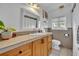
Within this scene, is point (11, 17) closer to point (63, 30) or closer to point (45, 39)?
point (45, 39)

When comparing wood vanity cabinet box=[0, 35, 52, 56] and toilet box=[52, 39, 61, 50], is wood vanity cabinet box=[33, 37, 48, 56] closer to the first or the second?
wood vanity cabinet box=[0, 35, 52, 56]

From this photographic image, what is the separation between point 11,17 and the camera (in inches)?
50.2

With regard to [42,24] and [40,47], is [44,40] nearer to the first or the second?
[40,47]

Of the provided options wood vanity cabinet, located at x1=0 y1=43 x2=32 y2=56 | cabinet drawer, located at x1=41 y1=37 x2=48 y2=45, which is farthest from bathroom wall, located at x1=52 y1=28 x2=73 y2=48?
wood vanity cabinet, located at x1=0 y1=43 x2=32 y2=56

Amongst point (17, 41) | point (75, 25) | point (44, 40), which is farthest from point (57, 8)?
point (17, 41)

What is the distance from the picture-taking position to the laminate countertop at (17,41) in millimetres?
880

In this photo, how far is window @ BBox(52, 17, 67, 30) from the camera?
141cm

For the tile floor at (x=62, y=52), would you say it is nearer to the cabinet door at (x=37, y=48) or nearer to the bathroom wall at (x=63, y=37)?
the bathroom wall at (x=63, y=37)

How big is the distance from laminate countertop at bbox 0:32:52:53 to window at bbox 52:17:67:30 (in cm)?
12

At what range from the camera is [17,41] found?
105 cm

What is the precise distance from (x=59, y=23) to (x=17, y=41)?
0.64 metres

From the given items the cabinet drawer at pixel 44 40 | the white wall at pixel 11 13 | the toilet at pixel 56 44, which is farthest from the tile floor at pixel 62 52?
the white wall at pixel 11 13

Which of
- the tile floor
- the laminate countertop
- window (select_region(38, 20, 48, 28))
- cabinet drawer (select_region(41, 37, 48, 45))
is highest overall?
window (select_region(38, 20, 48, 28))

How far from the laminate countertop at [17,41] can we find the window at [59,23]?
0.12 meters
